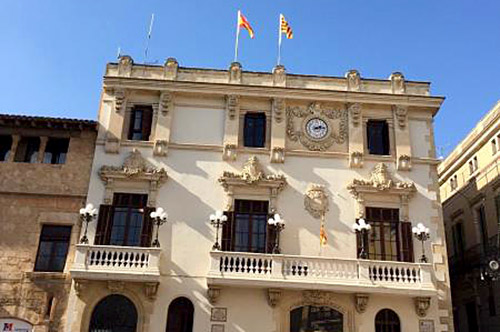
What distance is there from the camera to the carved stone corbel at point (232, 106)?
72.5 ft

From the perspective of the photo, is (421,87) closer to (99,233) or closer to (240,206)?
(240,206)

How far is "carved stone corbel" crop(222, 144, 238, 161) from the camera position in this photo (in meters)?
21.4

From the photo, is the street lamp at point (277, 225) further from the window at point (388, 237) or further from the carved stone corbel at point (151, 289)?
the carved stone corbel at point (151, 289)

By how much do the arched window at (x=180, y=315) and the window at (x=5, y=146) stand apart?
9148 mm

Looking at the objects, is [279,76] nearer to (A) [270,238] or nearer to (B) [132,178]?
(A) [270,238]

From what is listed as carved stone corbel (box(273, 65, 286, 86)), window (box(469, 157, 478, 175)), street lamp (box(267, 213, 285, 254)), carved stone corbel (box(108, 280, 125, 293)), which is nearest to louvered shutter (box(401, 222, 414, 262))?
street lamp (box(267, 213, 285, 254))

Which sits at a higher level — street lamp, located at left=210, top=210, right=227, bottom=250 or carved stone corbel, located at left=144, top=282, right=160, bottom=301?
street lamp, located at left=210, top=210, right=227, bottom=250

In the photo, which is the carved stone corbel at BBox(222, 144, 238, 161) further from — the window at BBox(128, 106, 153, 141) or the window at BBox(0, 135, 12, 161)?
the window at BBox(0, 135, 12, 161)

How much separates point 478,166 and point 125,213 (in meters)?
17.8

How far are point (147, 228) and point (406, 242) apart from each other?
391 inches

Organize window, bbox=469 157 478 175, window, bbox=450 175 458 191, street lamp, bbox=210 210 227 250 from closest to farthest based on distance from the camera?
street lamp, bbox=210 210 227 250 → window, bbox=469 157 478 175 → window, bbox=450 175 458 191

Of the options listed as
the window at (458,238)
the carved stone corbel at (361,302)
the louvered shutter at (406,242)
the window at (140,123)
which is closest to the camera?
the carved stone corbel at (361,302)

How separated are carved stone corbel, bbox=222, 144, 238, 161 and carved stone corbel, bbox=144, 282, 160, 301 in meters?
5.72

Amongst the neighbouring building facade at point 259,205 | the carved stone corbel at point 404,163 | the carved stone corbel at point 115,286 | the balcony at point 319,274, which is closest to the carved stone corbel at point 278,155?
the neighbouring building facade at point 259,205
